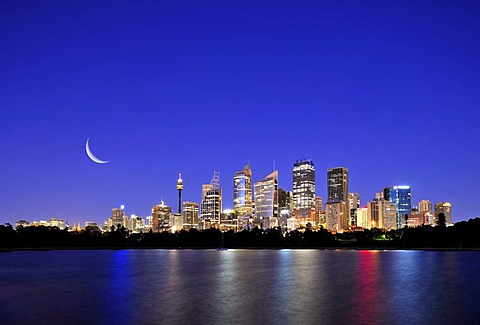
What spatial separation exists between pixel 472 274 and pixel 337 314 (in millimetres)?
46795

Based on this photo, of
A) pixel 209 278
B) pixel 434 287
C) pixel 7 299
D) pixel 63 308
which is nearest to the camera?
pixel 63 308

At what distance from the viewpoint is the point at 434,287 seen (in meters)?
62.5

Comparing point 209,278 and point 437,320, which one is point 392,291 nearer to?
point 437,320

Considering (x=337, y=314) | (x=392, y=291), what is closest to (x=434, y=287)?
(x=392, y=291)

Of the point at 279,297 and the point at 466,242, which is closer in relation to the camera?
the point at 279,297

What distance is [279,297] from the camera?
171 ft

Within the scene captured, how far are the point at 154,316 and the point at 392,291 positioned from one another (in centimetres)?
2889

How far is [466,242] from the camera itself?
19912 cm

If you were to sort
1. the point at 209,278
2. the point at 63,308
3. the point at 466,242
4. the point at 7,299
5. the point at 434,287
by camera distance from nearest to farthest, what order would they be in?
the point at 63,308 → the point at 7,299 → the point at 434,287 → the point at 209,278 → the point at 466,242

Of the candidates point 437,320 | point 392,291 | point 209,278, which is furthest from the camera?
point 209,278

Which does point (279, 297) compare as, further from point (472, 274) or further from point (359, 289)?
point (472, 274)

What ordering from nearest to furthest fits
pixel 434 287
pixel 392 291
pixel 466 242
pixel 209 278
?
pixel 392 291 → pixel 434 287 → pixel 209 278 → pixel 466 242

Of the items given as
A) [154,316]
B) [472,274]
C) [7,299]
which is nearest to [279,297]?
[154,316]

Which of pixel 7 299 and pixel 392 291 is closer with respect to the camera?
pixel 7 299
